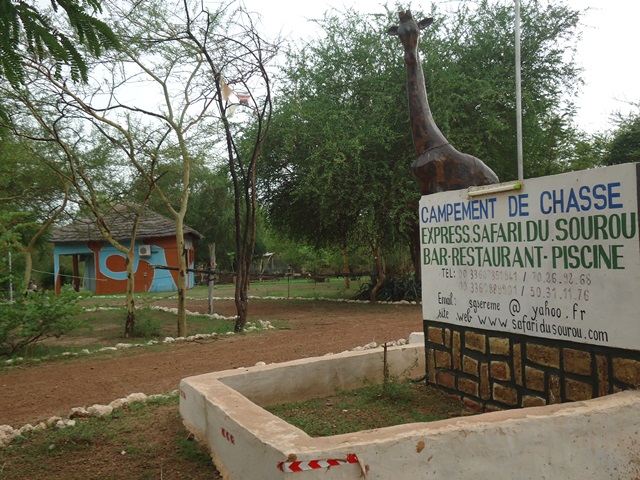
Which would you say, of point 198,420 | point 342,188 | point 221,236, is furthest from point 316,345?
point 221,236

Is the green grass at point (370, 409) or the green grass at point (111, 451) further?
the green grass at point (370, 409)

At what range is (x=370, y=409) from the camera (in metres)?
5.29

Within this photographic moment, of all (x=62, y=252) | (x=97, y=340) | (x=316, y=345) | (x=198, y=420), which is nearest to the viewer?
(x=198, y=420)

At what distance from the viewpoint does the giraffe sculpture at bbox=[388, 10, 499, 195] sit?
19.6 ft

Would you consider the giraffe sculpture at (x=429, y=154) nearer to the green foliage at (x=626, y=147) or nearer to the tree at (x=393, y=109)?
the tree at (x=393, y=109)

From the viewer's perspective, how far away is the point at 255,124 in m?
18.4

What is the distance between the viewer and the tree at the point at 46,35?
3.40m

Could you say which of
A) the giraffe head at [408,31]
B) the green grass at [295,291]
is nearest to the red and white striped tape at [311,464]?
the giraffe head at [408,31]

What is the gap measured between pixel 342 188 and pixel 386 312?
3.75 m

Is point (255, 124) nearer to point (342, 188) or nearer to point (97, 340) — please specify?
point (342, 188)

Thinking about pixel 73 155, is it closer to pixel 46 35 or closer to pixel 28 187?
pixel 28 187

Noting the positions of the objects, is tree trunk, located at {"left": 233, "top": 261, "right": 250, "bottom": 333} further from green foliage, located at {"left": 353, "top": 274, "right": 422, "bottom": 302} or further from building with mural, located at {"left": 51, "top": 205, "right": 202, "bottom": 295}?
building with mural, located at {"left": 51, "top": 205, "right": 202, "bottom": 295}

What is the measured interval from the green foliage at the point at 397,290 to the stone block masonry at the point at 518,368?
12.7 meters

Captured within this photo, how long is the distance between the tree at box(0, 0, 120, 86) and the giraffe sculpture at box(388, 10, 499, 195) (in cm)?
357
